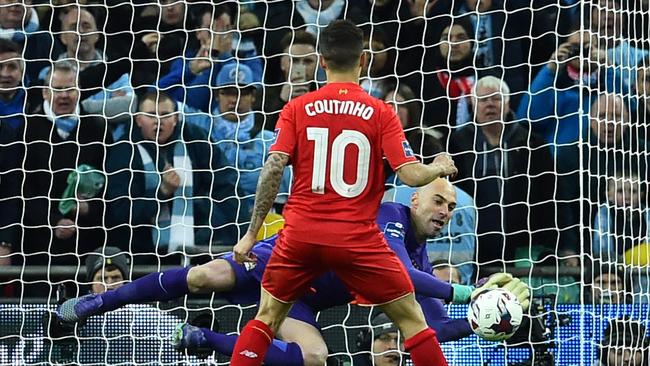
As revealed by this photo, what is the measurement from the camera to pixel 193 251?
8422mm

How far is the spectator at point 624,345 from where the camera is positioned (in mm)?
7617

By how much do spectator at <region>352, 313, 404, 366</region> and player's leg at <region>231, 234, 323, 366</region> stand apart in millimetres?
1803

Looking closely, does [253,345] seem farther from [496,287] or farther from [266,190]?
[496,287]

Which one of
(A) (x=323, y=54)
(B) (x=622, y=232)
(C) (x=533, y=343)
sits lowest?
(C) (x=533, y=343)

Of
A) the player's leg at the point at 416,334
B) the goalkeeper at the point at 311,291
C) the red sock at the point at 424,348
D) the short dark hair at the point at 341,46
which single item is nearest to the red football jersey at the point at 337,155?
the short dark hair at the point at 341,46

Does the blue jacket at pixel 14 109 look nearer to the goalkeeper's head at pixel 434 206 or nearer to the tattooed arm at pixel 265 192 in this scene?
the goalkeeper's head at pixel 434 206

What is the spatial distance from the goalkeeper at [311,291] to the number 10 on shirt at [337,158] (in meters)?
0.93

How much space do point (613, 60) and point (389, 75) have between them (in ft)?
5.11

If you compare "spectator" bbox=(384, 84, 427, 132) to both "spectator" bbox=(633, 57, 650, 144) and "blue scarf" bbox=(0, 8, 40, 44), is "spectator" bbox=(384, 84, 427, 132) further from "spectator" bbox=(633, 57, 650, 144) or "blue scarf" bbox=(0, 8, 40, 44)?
"blue scarf" bbox=(0, 8, 40, 44)

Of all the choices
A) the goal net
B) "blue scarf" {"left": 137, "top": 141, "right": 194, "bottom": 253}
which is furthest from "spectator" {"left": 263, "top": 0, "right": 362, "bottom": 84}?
"blue scarf" {"left": 137, "top": 141, "right": 194, "bottom": 253}

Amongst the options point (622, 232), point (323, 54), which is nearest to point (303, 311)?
point (323, 54)

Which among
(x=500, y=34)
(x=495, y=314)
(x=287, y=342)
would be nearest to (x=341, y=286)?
(x=287, y=342)

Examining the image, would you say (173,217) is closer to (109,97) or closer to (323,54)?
(109,97)

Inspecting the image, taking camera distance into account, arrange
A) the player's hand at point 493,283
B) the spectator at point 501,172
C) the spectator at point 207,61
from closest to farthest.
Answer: the player's hand at point 493,283, the spectator at point 501,172, the spectator at point 207,61
